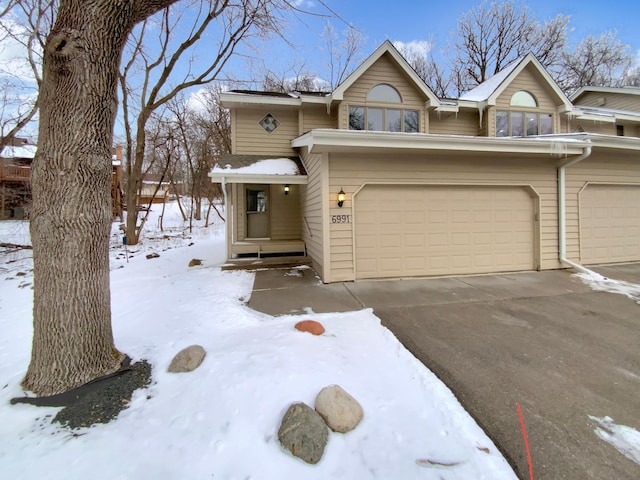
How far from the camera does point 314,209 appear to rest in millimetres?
7117

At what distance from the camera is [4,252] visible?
10695 millimetres

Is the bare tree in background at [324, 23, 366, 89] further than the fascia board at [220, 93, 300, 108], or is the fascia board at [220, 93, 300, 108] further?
the bare tree in background at [324, 23, 366, 89]

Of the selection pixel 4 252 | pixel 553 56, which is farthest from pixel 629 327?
pixel 553 56

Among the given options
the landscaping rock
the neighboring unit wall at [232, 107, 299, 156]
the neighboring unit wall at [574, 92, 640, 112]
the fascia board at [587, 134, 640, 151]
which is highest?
the neighboring unit wall at [574, 92, 640, 112]

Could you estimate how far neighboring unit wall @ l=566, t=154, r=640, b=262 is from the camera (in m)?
7.11

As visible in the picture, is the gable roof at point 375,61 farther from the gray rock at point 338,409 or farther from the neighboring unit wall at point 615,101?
the neighboring unit wall at point 615,101

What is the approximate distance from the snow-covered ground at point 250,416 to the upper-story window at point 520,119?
864 cm

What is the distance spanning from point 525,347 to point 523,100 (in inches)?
356

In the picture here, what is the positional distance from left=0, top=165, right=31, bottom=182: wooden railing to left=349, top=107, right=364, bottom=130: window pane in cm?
1979

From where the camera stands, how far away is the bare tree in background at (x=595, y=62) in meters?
16.8

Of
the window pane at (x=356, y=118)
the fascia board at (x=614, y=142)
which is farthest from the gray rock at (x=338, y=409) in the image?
the fascia board at (x=614, y=142)

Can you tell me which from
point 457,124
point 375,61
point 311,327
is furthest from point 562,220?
point 311,327

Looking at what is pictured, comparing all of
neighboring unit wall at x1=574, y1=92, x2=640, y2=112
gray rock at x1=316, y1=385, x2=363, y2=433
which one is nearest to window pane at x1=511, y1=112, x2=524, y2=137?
neighboring unit wall at x1=574, y1=92, x2=640, y2=112

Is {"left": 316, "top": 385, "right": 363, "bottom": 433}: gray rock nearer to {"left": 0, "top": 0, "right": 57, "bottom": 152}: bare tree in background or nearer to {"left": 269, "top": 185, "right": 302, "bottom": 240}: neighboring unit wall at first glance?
{"left": 269, "top": 185, "right": 302, "bottom": 240}: neighboring unit wall
